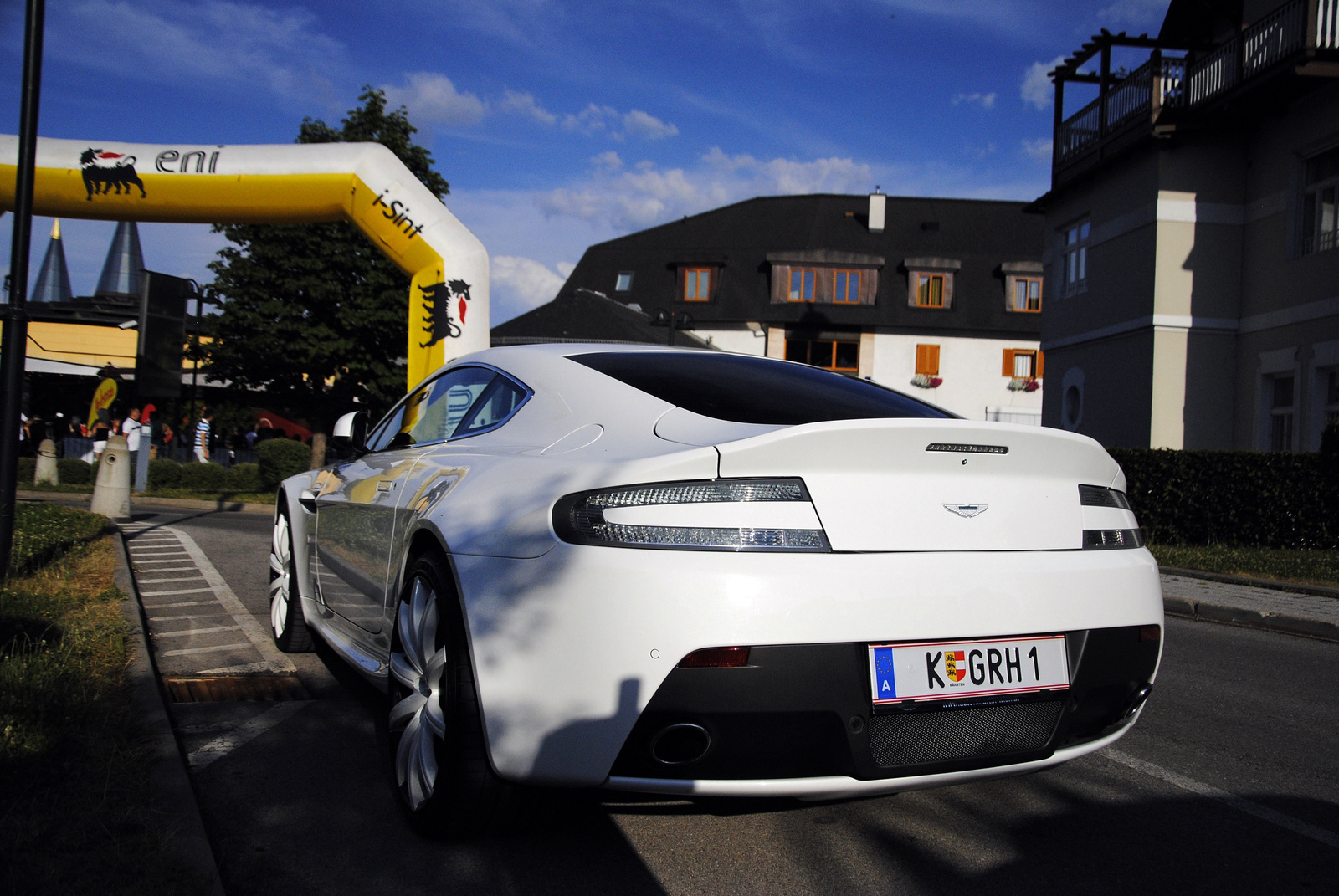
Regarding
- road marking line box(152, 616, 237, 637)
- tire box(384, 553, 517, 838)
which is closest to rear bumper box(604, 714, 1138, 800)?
tire box(384, 553, 517, 838)

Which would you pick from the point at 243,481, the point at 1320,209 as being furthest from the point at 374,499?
the point at 243,481

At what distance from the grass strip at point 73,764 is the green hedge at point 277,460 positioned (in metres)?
14.9

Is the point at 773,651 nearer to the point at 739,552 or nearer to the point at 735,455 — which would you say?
the point at 739,552

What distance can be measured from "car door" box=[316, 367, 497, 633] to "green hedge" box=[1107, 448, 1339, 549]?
451 inches

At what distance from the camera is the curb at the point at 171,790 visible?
239 cm

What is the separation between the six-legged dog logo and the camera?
38.6ft

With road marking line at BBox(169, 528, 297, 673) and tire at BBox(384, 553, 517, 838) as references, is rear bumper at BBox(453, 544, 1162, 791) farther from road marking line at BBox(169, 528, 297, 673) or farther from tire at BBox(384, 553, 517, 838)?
road marking line at BBox(169, 528, 297, 673)

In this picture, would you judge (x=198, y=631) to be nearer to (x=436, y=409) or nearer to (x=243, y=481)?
(x=436, y=409)

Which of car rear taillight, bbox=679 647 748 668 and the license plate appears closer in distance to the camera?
car rear taillight, bbox=679 647 748 668

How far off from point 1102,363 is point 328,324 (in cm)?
1743

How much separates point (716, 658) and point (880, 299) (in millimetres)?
42780

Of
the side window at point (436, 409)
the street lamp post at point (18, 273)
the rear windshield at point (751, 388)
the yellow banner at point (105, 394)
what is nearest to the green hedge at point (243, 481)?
the yellow banner at point (105, 394)

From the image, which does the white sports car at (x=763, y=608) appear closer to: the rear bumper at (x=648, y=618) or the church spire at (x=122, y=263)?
the rear bumper at (x=648, y=618)

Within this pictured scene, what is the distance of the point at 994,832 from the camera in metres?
2.98
